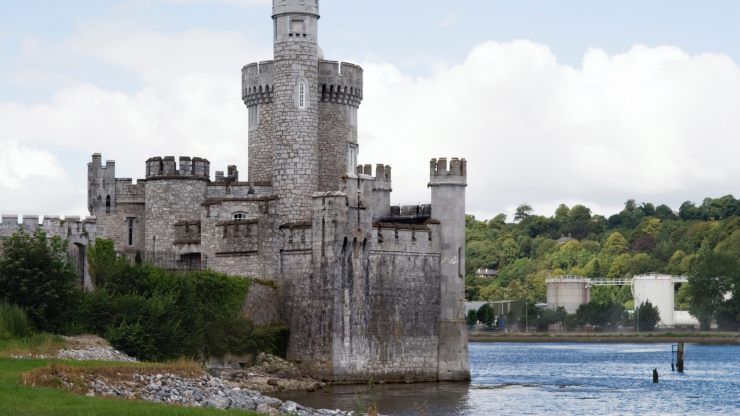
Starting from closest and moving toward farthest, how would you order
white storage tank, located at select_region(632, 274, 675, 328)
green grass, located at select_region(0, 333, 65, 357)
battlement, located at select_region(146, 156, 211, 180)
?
green grass, located at select_region(0, 333, 65, 357) → battlement, located at select_region(146, 156, 211, 180) → white storage tank, located at select_region(632, 274, 675, 328)

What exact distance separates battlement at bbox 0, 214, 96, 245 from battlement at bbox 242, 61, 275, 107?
10402 mm

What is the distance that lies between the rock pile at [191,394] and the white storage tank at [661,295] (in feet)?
444

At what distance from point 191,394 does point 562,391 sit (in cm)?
3001

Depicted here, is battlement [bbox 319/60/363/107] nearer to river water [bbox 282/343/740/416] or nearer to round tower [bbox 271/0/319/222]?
round tower [bbox 271/0/319/222]

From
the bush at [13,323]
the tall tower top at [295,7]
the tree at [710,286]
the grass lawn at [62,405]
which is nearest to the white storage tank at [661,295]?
the tree at [710,286]

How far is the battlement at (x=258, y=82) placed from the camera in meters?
73.1

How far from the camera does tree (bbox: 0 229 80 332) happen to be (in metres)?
59.2

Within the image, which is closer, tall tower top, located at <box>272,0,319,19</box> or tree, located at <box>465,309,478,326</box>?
tall tower top, located at <box>272,0,319,19</box>

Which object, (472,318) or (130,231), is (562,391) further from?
(472,318)

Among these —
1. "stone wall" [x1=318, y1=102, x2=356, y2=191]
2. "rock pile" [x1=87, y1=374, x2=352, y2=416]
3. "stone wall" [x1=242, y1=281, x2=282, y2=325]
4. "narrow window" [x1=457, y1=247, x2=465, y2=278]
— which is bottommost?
"rock pile" [x1=87, y1=374, x2=352, y2=416]

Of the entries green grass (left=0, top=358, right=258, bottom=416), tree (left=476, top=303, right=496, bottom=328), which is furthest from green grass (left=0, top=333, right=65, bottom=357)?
tree (left=476, top=303, right=496, bottom=328)

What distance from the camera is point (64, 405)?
3881 centimetres

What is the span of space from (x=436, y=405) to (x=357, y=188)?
11.2 m

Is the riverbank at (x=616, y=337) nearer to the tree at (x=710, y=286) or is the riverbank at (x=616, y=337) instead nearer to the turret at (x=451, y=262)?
the tree at (x=710, y=286)
